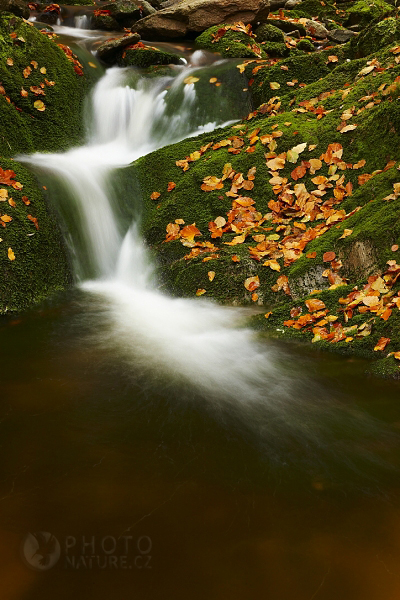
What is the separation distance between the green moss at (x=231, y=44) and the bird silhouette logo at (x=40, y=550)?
953cm

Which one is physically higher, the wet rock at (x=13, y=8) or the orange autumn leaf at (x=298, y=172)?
the wet rock at (x=13, y=8)

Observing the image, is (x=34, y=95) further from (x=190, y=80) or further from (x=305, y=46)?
(x=305, y=46)

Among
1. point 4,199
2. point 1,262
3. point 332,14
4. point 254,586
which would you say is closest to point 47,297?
point 1,262

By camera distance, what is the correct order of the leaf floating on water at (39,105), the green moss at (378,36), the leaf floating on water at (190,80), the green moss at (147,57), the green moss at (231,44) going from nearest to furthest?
1. the green moss at (378,36)
2. the leaf floating on water at (39,105)
3. the leaf floating on water at (190,80)
4. the green moss at (147,57)
5. the green moss at (231,44)

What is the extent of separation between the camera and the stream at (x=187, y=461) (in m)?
1.59

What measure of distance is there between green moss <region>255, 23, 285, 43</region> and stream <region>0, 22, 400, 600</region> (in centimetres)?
893

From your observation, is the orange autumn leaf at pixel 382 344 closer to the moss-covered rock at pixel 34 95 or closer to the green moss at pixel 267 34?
the moss-covered rock at pixel 34 95

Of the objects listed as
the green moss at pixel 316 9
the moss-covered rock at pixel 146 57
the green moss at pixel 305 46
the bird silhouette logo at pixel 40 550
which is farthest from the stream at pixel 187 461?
the green moss at pixel 316 9

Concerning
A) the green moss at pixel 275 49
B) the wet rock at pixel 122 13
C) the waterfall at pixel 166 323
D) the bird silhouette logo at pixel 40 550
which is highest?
the wet rock at pixel 122 13

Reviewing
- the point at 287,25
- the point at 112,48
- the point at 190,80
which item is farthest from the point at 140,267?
the point at 287,25

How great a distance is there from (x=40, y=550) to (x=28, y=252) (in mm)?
3441

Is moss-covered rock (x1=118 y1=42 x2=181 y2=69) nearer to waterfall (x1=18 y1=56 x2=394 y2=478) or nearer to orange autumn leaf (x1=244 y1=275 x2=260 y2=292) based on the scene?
waterfall (x1=18 y1=56 x2=394 y2=478)

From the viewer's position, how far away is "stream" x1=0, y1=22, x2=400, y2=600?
1594 mm

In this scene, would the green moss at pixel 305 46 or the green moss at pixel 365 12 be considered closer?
the green moss at pixel 305 46
